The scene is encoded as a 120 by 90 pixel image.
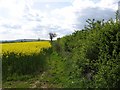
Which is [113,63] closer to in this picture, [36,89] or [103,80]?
[103,80]

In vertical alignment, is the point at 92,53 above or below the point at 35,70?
above

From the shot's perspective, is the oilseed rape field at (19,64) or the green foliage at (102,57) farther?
the oilseed rape field at (19,64)

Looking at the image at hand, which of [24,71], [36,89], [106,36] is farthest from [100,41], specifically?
[24,71]

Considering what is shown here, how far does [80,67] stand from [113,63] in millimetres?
2081

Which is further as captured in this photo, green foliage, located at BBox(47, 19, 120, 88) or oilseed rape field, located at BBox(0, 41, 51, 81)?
oilseed rape field, located at BBox(0, 41, 51, 81)

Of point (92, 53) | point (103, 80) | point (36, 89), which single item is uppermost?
point (92, 53)

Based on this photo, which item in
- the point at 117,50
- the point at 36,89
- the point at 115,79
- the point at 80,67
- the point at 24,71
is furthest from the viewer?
the point at 24,71

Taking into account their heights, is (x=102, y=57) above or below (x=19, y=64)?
above

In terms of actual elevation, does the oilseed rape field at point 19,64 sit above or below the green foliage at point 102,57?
below

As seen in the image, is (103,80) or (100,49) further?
(100,49)

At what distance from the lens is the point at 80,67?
10.3 meters

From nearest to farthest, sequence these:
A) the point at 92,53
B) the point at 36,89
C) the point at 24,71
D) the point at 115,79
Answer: the point at 115,79 < the point at 92,53 < the point at 36,89 < the point at 24,71

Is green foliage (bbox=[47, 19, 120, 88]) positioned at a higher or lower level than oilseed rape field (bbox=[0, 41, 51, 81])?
higher

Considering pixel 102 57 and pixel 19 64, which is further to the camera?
pixel 19 64
